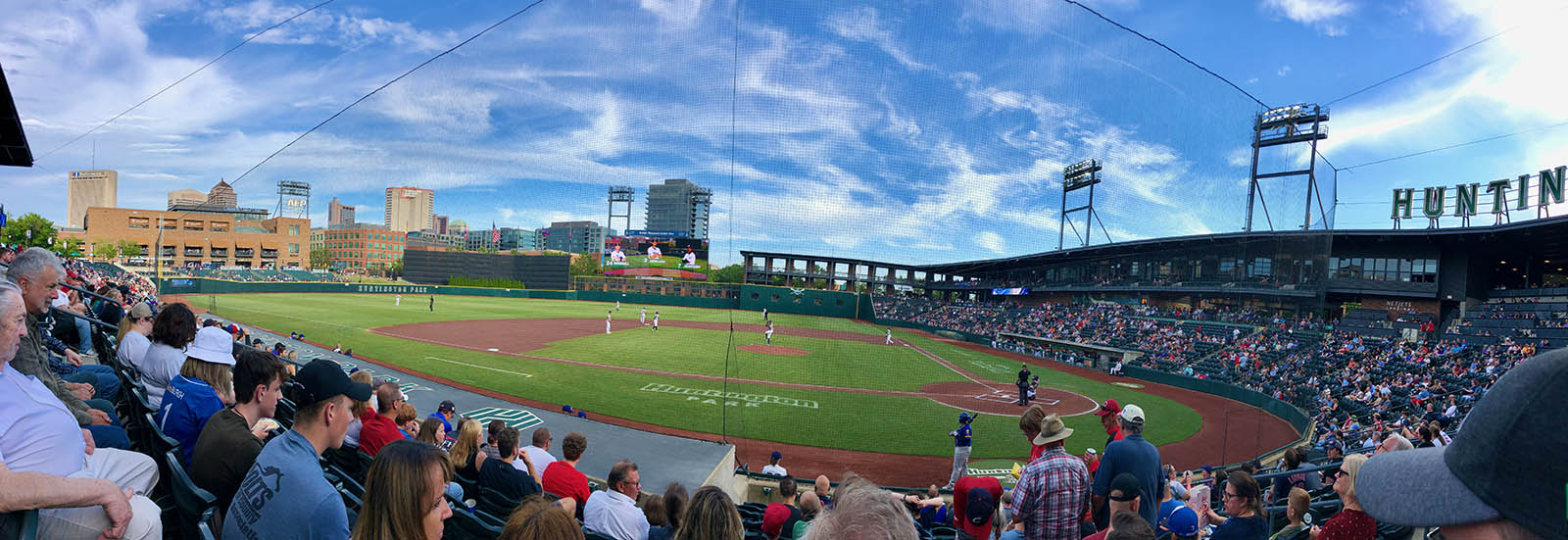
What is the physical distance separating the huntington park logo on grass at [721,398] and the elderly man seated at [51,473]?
15031mm

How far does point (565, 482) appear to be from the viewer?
5219 millimetres

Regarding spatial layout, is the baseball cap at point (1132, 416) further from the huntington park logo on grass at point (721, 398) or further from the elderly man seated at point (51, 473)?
the huntington park logo on grass at point (721, 398)

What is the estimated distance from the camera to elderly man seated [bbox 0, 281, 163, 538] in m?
1.90

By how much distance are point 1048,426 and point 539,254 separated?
42621mm

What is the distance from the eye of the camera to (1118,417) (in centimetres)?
585

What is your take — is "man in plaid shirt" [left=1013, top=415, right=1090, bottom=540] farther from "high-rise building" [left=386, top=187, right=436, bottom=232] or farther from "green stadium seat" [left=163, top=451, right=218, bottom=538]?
"high-rise building" [left=386, top=187, right=436, bottom=232]

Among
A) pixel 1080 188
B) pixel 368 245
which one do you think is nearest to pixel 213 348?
pixel 1080 188

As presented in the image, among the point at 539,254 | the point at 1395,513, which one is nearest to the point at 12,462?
the point at 1395,513

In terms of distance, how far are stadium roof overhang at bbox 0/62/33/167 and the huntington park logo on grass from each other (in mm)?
12767

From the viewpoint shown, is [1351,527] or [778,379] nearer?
[1351,527]

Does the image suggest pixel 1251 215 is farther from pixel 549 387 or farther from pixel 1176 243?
pixel 549 387

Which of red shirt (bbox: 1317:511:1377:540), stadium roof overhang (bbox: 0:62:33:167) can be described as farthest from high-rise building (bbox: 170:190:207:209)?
red shirt (bbox: 1317:511:1377:540)

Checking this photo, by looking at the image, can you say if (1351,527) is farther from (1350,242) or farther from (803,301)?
(1350,242)

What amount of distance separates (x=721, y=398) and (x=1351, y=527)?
15232 millimetres
